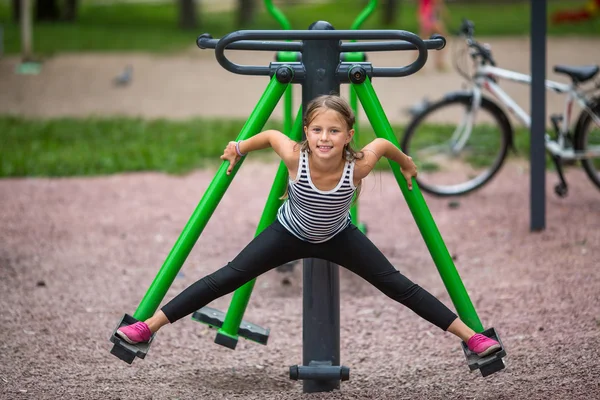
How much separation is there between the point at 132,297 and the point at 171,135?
4.40 metres

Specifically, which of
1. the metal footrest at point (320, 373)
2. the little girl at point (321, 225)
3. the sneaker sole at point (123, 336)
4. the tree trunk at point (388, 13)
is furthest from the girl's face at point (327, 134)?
the tree trunk at point (388, 13)

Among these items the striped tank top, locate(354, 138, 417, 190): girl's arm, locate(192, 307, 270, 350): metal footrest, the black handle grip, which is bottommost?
locate(192, 307, 270, 350): metal footrest

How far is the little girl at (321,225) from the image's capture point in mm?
3164

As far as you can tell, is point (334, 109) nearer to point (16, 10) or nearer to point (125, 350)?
point (125, 350)

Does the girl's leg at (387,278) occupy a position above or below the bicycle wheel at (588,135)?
above

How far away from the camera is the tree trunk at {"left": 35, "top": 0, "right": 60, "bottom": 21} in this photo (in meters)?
22.1

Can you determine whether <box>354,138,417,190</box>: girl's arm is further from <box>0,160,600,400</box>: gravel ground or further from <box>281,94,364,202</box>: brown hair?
<box>0,160,600,400</box>: gravel ground

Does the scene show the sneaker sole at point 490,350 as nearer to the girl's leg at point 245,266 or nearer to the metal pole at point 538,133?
the girl's leg at point 245,266

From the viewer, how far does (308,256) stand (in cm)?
330

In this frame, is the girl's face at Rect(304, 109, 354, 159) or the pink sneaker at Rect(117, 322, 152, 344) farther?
the pink sneaker at Rect(117, 322, 152, 344)

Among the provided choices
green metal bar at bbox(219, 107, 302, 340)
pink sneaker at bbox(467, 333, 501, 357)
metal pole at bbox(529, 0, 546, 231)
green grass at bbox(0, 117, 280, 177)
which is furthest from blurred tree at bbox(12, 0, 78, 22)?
pink sneaker at bbox(467, 333, 501, 357)

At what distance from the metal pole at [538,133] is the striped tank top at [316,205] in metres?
3.06

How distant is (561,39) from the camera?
16562 mm

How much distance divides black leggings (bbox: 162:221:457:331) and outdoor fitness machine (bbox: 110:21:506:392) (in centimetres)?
16
